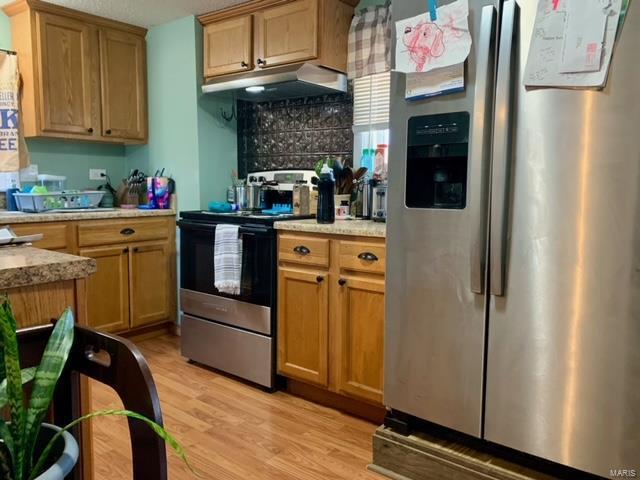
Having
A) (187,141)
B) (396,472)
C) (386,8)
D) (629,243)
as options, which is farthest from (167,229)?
(629,243)

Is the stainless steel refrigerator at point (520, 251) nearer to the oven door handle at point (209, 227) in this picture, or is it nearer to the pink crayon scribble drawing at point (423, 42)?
the pink crayon scribble drawing at point (423, 42)

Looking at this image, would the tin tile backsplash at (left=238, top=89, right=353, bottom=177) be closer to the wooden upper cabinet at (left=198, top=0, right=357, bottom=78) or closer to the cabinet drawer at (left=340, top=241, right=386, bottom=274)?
the wooden upper cabinet at (left=198, top=0, right=357, bottom=78)

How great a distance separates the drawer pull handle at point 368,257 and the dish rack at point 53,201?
2.06 meters

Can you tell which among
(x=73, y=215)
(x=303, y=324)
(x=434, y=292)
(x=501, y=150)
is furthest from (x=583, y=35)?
(x=73, y=215)

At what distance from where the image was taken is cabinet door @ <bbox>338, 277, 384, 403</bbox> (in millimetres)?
2227

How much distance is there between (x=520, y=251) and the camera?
1.55m

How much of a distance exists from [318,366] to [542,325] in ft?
3.95

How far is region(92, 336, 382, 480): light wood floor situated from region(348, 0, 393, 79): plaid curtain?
181 cm

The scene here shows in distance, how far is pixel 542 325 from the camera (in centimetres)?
153

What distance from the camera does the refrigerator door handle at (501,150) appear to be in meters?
1.52

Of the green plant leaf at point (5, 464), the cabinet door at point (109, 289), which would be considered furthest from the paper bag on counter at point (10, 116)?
the green plant leaf at point (5, 464)

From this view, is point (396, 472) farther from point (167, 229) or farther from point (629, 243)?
point (167, 229)

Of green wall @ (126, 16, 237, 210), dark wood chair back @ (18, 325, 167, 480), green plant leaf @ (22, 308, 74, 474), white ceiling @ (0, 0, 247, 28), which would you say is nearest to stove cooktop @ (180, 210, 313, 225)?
A: green wall @ (126, 16, 237, 210)

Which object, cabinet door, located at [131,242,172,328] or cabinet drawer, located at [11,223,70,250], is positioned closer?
cabinet drawer, located at [11,223,70,250]
